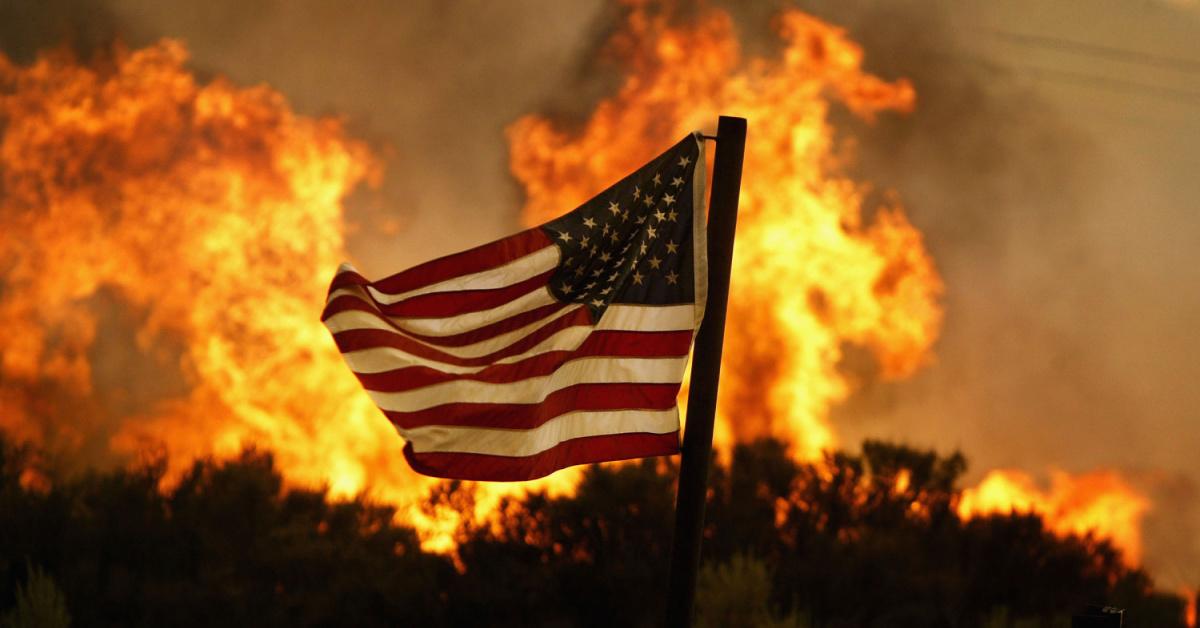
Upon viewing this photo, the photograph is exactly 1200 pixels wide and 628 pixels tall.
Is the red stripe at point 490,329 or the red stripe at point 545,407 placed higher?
the red stripe at point 490,329

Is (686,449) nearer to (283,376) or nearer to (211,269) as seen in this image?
(283,376)

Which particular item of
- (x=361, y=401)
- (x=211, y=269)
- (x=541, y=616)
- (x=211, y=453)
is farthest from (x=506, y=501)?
(x=211, y=269)

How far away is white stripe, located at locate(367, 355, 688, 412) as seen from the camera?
5.97 metres

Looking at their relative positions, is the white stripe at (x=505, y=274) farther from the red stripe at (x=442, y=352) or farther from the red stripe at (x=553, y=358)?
the red stripe at (x=553, y=358)

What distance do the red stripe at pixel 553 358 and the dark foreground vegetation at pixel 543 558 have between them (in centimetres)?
1038

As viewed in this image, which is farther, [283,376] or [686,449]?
[283,376]

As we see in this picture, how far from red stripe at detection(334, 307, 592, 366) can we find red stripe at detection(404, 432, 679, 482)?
465 mm

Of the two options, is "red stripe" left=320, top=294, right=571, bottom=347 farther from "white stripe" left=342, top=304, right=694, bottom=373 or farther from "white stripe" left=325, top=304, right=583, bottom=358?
"white stripe" left=342, top=304, right=694, bottom=373

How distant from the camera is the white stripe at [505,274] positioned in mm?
6062

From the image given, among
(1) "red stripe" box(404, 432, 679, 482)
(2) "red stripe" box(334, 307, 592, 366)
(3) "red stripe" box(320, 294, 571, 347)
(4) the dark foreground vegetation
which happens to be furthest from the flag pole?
(4) the dark foreground vegetation

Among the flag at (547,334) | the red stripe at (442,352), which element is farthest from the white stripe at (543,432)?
the red stripe at (442,352)

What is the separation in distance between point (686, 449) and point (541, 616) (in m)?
13.3

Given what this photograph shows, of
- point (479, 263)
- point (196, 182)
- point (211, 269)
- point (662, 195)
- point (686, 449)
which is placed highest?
point (196, 182)

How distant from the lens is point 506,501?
20.9 metres
